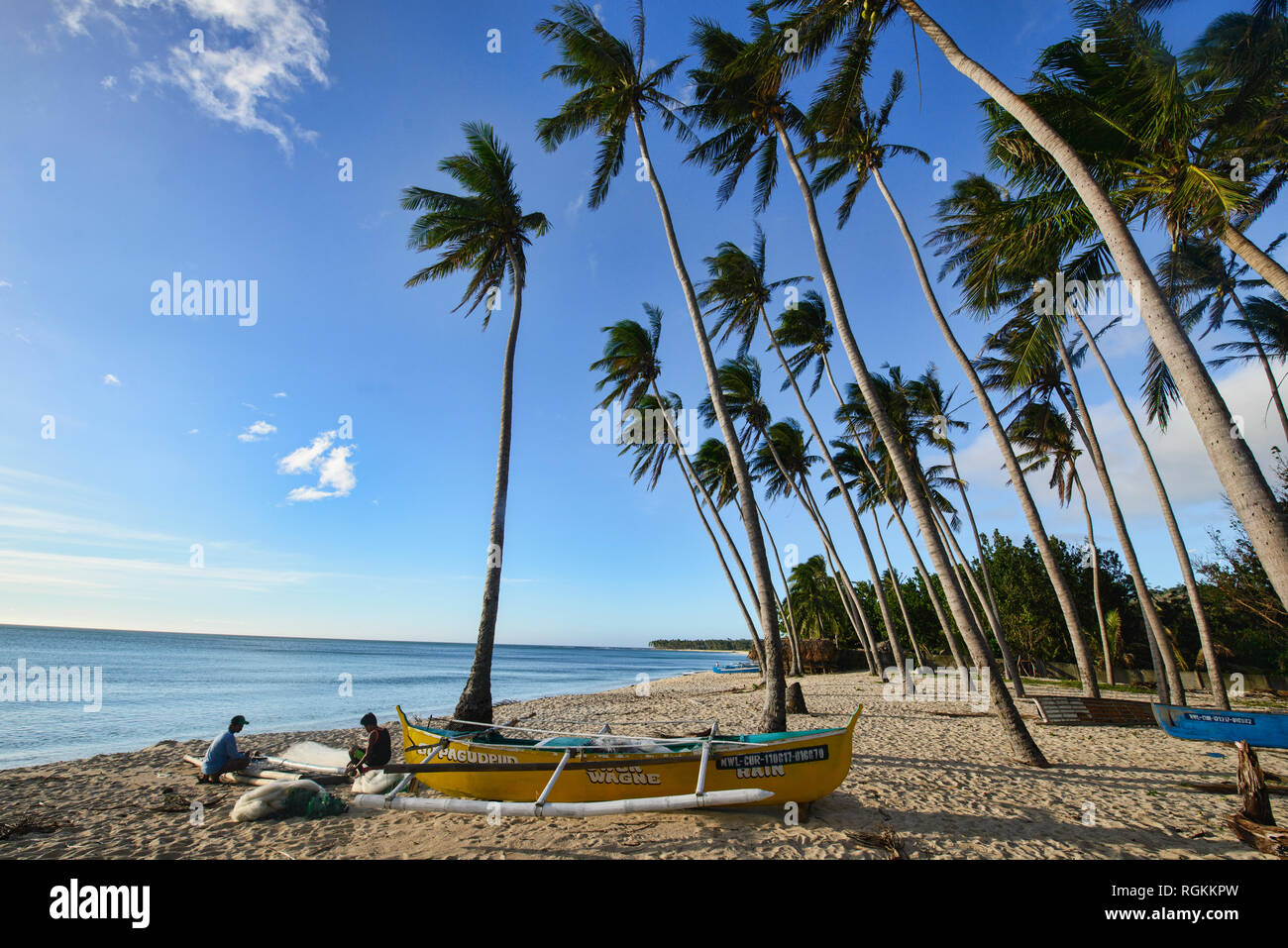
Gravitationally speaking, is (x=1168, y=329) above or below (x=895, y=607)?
above

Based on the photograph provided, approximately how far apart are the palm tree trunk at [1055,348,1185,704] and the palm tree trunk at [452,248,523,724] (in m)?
12.9

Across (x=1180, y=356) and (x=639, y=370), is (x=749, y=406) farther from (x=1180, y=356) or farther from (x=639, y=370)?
(x=1180, y=356)

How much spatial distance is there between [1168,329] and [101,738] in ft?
73.3

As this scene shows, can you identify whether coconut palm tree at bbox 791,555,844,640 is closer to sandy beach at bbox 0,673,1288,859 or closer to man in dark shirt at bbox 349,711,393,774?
sandy beach at bbox 0,673,1288,859

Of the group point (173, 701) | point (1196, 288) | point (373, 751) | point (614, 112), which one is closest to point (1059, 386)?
point (1196, 288)

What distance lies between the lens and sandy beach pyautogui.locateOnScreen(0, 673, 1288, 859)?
189 inches

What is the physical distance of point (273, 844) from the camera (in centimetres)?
514

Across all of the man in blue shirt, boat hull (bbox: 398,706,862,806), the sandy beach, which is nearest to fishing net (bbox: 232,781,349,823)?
the sandy beach

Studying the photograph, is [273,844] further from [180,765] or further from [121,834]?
[180,765]

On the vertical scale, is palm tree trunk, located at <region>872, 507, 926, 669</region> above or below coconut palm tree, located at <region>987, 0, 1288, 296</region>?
below

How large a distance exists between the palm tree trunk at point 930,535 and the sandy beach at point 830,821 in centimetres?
52

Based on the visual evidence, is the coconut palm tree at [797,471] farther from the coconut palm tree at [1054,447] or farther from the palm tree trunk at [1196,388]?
the palm tree trunk at [1196,388]

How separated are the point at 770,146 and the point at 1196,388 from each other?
34.5ft

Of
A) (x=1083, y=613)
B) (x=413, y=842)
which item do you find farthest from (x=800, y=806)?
(x=1083, y=613)
